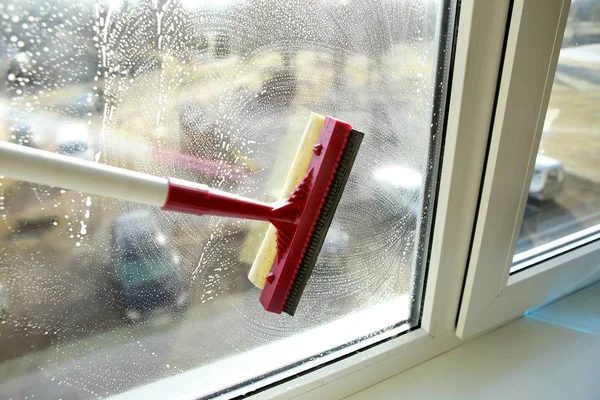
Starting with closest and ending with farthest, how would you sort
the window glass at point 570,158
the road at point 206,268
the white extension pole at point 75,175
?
the white extension pole at point 75,175 → the road at point 206,268 → the window glass at point 570,158

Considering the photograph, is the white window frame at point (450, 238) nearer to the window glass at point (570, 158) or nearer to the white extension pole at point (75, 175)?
the window glass at point (570, 158)

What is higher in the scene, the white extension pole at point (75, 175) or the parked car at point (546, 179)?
the white extension pole at point (75, 175)

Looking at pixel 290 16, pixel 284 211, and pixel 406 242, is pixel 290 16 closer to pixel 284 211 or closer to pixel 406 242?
pixel 284 211

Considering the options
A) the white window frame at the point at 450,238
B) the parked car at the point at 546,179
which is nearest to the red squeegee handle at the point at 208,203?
the white window frame at the point at 450,238

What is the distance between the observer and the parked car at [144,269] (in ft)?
1.81

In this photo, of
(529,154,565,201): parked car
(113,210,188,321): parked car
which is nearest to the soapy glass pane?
(113,210,188,321): parked car

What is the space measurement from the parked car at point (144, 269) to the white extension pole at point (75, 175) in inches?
4.7

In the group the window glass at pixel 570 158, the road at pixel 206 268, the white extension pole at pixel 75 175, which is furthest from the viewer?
the window glass at pixel 570 158

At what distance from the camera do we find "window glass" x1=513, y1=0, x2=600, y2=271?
78 cm

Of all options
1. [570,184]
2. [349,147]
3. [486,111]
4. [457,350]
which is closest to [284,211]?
[349,147]

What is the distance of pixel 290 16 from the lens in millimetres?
556

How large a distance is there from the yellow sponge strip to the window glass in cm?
42

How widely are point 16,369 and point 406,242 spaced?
0.52 metres

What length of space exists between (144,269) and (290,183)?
190 millimetres
